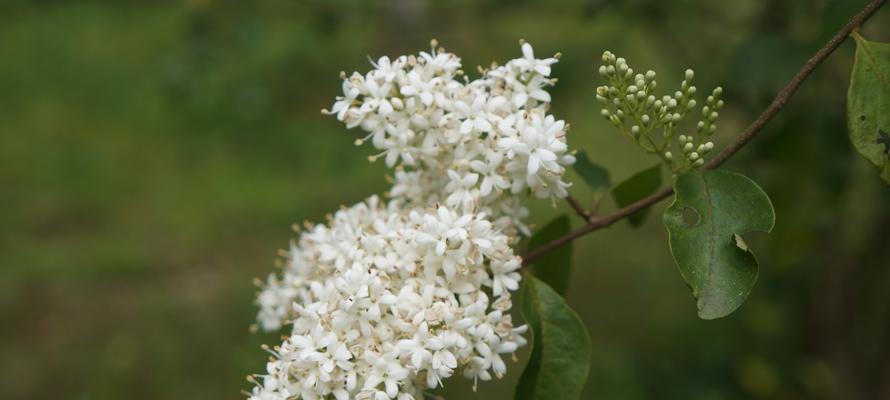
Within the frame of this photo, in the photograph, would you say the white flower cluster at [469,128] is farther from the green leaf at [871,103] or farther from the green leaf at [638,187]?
the green leaf at [871,103]

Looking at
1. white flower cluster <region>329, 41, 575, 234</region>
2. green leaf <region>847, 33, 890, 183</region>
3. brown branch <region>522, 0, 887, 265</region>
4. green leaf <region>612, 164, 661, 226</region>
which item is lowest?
green leaf <region>847, 33, 890, 183</region>

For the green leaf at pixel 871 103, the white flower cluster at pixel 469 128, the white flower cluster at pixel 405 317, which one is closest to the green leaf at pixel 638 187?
the white flower cluster at pixel 469 128

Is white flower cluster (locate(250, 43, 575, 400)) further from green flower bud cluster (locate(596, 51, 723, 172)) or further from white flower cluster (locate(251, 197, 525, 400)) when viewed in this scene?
green flower bud cluster (locate(596, 51, 723, 172))

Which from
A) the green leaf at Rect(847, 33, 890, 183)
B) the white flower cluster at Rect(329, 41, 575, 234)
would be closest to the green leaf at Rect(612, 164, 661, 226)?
the white flower cluster at Rect(329, 41, 575, 234)

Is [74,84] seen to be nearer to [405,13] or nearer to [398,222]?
[405,13]

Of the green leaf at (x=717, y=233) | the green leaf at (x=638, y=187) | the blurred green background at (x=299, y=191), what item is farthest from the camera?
the blurred green background at (x=299, y=191)

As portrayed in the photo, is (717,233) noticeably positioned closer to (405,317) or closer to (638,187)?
(638,187)

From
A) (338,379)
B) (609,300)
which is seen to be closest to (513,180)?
(338,379)
